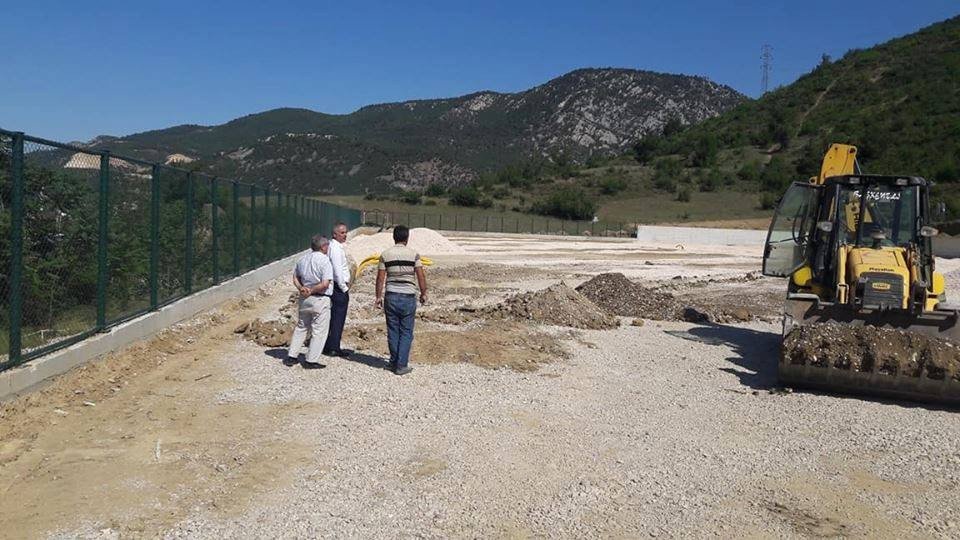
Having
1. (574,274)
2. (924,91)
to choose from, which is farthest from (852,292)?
(924,91)

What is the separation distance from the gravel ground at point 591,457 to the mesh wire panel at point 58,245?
185cm

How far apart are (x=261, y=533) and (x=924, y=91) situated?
3798 inches

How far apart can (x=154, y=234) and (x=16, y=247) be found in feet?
13.8

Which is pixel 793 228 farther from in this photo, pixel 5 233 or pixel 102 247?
pixel 5 233

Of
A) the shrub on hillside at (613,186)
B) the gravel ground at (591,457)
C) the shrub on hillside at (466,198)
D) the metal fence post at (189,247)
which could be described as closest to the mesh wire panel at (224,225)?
the metal fence post at (189,247)

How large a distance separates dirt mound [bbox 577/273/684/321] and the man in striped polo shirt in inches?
286

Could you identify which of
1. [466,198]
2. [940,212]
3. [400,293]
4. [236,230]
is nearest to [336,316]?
[400,293]

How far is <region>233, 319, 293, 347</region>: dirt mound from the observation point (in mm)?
11688

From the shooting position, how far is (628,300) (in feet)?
55.9

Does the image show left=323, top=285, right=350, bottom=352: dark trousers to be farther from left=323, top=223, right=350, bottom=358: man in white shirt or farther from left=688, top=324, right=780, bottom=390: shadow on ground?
left=688, top=324, right=780, bottom=390: shadow on ground

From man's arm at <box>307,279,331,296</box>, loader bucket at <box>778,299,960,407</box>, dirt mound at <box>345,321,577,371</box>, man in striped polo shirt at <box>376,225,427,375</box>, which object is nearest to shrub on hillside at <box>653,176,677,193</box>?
dirt mound at <box>345,321,577,371</box>

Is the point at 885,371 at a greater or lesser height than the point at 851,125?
lesser

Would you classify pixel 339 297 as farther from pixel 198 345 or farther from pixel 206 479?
pixel 206 479

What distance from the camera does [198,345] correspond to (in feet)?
38.5
